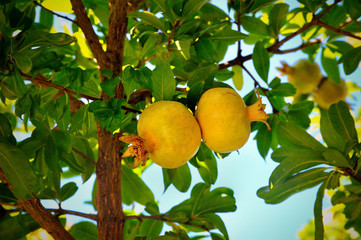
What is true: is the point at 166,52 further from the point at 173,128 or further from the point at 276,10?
the point at 276,10

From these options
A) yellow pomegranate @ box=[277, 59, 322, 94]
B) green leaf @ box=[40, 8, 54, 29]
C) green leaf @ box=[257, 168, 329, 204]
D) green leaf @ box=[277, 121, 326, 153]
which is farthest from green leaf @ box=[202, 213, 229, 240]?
green leaf @ box=[40, 8, 54, 29]

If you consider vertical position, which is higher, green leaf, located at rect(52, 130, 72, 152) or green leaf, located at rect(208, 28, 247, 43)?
green leaf, located at rect(208, 28, 247, 43)

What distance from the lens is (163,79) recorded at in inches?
24.3

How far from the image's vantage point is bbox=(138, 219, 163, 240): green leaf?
0.96 metres

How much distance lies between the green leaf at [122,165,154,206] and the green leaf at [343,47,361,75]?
633 millimetres

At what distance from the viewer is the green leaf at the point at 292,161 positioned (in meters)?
0.78

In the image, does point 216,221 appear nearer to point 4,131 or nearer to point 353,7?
point 4,131

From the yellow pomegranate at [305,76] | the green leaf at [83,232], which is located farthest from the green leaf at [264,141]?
the green leaf at [83,232]

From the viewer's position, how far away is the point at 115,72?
839mm

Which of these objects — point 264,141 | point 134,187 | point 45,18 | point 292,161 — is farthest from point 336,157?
point 45,18

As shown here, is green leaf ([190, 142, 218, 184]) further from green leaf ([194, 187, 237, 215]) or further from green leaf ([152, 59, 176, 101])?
green leaf ([152, 59, 176, 101])

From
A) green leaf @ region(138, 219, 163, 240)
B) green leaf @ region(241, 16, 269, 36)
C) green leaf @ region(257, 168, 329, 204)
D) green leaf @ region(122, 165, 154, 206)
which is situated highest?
green leaf @ region(241, 16, 269, 36)

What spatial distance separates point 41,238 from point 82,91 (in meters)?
0.64

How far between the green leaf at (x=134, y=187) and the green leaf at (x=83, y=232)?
136mm
